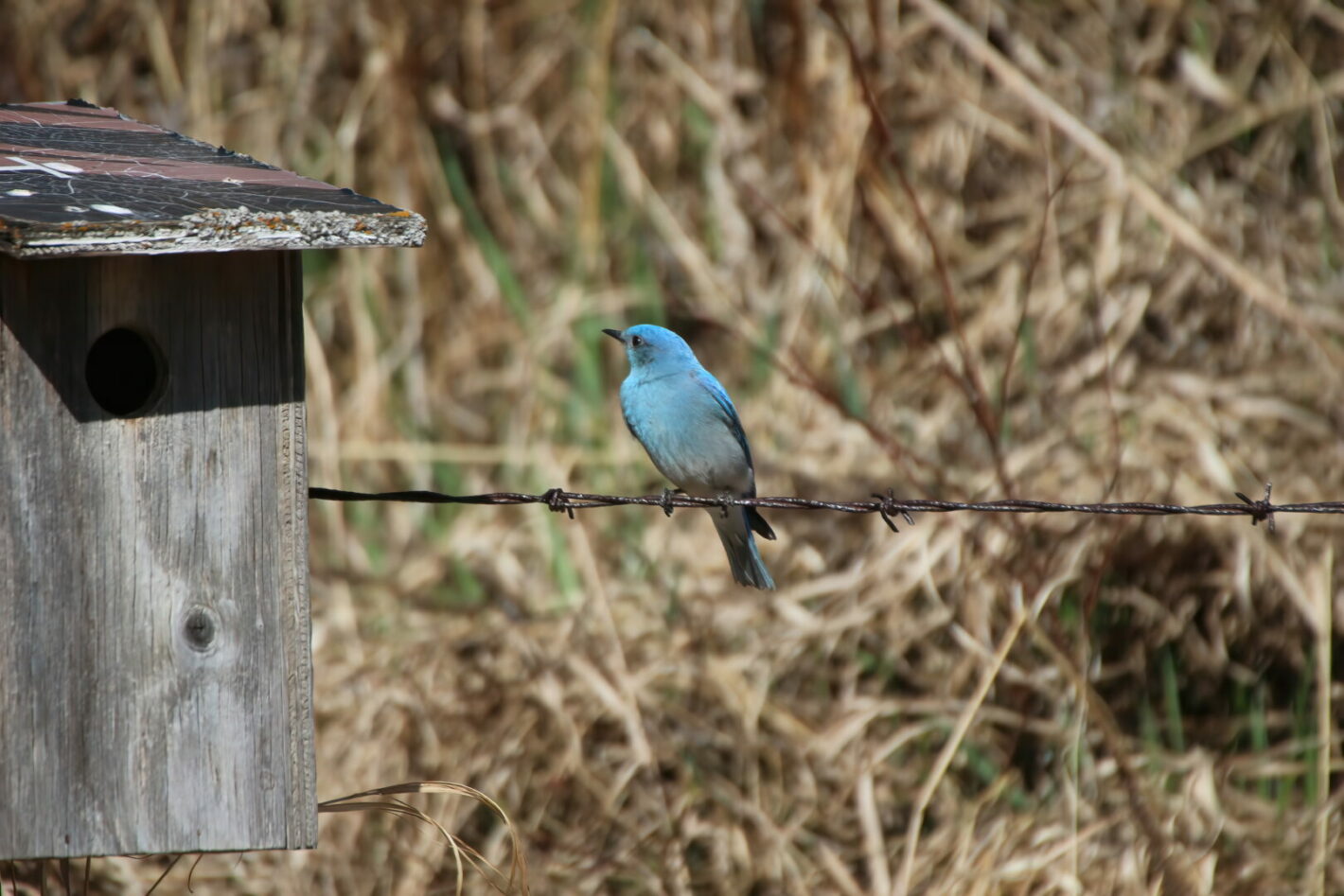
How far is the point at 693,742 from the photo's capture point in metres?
4.97

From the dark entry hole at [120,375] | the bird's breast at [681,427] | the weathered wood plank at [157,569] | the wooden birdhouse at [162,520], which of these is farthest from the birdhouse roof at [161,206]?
the bird's breast at [681,427]

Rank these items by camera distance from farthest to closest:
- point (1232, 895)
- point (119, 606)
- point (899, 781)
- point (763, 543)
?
point (763, 543)
point (899, 781)
point (1232, 895)
point (119, 606)

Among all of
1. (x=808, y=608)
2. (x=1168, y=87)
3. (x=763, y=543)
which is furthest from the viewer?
(x=1168, y=87)

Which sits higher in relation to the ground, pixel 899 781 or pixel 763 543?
pixel 763 543

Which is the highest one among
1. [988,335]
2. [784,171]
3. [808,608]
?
[784,171]

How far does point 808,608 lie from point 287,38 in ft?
12.1

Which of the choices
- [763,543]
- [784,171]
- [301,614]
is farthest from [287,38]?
[301,614]

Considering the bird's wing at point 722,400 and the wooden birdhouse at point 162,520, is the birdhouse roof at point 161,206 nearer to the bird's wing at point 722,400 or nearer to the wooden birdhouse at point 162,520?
the wooden birdhouse at point 162,520

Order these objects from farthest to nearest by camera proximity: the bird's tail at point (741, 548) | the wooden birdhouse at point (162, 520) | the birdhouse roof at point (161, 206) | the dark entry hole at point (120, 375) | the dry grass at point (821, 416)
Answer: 1. the dry grass at point (821, 416)
2. the bird's tail at point (741, 548)
3. the dark entry hole at point (120, 375)
4. the wooden birdhouse at point (162, 520)
5. the birdhouse roof at point (161, 206)

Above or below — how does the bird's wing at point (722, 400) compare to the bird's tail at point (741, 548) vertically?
above

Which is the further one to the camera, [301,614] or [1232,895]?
[1232,895]

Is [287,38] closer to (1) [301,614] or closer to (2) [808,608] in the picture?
(2) [808,608]

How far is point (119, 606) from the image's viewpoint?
7.39 ft

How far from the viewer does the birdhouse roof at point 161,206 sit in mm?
2035
